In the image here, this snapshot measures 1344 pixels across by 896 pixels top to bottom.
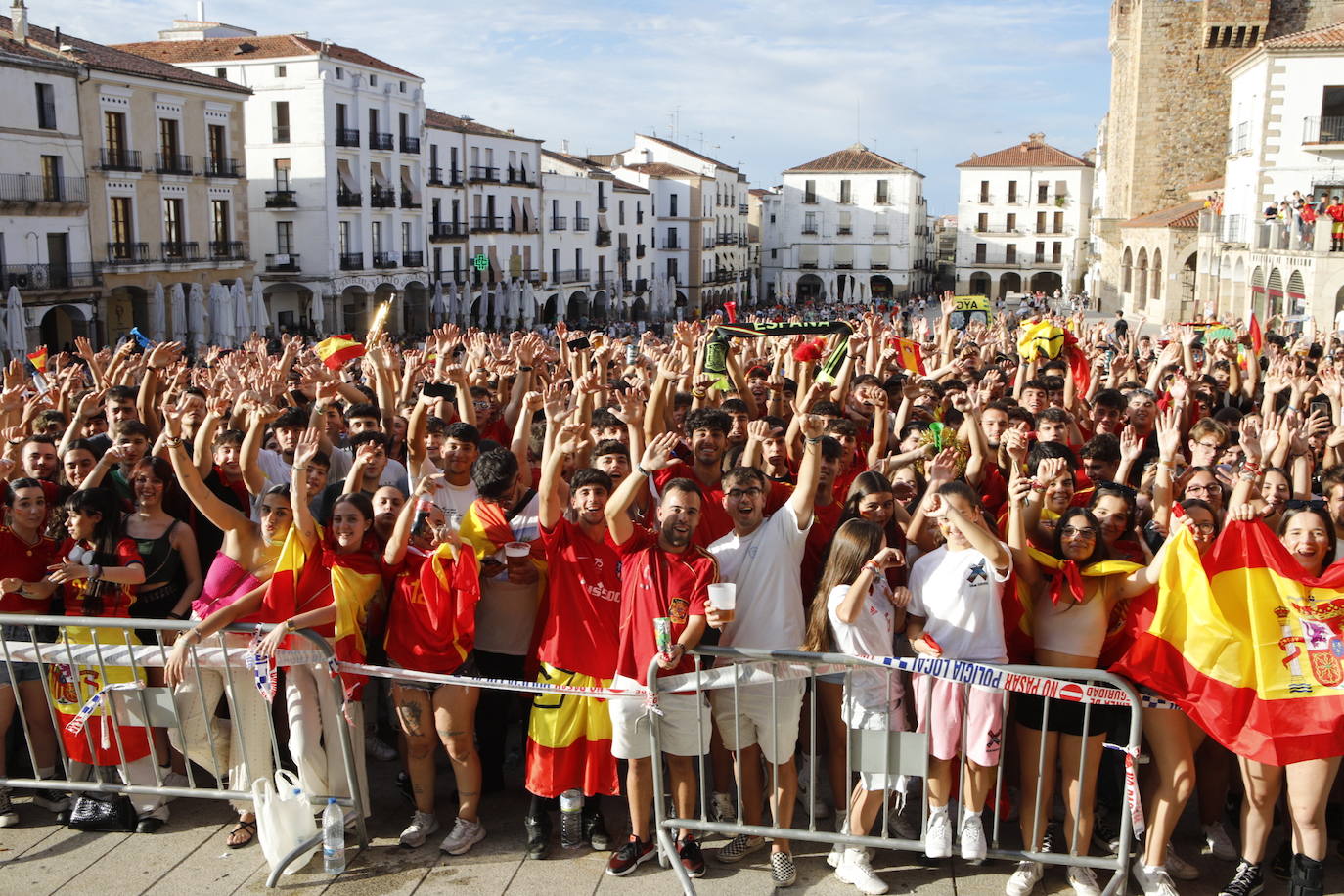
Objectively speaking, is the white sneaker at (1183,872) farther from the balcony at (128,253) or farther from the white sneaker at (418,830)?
the balcony at (128,253)

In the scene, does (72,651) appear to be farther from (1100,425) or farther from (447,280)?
(447,280)

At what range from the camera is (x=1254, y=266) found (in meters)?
29.4

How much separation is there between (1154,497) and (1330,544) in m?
0.80

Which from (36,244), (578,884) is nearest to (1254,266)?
(578,884)

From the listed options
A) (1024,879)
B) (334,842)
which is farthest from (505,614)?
(1024,879)

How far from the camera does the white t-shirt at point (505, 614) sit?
519cm

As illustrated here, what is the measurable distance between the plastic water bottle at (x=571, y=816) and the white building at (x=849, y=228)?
72761mm

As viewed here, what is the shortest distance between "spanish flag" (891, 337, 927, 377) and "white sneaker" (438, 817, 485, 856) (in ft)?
24.8

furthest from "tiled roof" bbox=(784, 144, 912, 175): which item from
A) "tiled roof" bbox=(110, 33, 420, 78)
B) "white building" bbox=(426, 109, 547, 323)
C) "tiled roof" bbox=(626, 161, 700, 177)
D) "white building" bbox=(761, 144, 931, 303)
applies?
"tiled roof" bbox=(110, 33, 420, 78)

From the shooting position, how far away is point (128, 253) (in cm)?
3328

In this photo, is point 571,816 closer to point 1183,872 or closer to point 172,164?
point 1183,872

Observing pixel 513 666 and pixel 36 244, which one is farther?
pixel 36 244

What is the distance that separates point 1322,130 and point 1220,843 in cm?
3053

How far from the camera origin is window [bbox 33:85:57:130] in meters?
30.2
